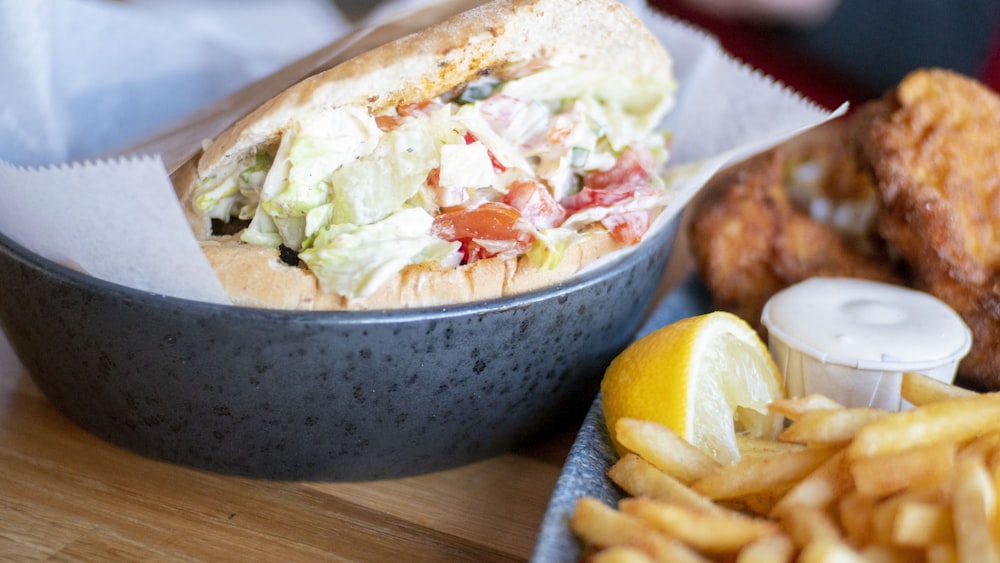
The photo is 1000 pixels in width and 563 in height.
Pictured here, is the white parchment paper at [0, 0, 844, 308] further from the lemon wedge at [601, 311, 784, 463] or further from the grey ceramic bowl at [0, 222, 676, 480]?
the lemon wedge at [601, 311, 784, 463]

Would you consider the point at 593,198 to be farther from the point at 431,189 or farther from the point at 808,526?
the point at 808,526

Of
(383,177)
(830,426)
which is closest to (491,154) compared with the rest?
(383,177)

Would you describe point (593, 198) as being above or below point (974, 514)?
above

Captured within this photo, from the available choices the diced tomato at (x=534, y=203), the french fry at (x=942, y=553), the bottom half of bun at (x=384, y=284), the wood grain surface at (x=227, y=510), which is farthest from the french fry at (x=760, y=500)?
the diced tomato at (x=534, y=203)

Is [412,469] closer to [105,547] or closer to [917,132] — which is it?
[105,547]

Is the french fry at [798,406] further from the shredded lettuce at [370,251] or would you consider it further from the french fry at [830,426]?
the shredded lettuce at [370,251]

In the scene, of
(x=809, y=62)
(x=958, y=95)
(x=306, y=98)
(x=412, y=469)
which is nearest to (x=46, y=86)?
(x=306, y=98)
